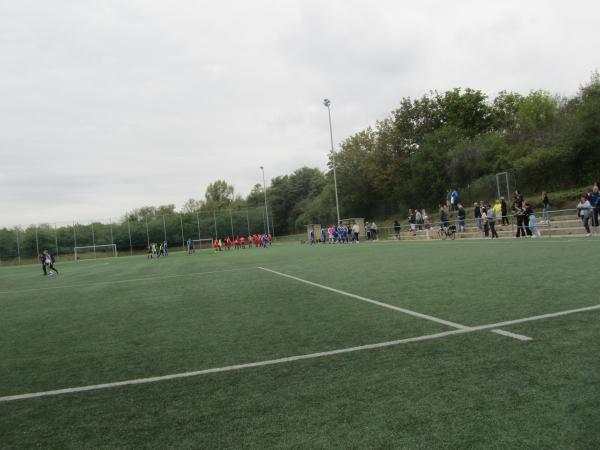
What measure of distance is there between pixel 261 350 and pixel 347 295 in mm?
3424

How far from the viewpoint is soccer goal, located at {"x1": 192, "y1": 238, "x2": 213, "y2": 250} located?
5894cm

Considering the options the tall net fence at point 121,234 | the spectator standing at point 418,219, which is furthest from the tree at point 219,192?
the spectator standing at point 418,219

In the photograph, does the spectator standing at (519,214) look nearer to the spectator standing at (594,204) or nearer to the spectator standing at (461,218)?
the spectator standing at (594,204)

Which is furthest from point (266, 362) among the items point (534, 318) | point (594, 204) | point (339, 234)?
point (339, 234)

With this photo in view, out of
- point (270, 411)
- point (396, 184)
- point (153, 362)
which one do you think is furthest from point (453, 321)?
point (396, 184)

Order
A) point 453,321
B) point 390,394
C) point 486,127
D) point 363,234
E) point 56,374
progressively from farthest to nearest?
1. point 486,127
2. point 363,234
3. point 453,321
4. point 56,374
5. point 390,394

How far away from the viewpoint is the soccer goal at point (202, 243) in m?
58.9

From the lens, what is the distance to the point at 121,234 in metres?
57.4

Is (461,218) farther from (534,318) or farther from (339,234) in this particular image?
(534,318)

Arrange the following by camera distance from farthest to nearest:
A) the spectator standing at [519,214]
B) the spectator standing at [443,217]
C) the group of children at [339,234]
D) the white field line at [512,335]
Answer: the group of children at [339,234]
the spectator standing at [443,217]
the spectator standing at [519,214]
the white field line at [512,335]

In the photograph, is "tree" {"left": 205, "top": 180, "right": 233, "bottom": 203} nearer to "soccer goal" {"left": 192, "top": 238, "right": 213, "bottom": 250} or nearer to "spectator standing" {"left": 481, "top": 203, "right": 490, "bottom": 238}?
"soccer goal" {"left": 192, "top": 238, "right": 213, "bottom": 250}

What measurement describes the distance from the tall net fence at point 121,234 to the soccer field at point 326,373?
172 ft

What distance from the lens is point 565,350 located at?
3.62 meters

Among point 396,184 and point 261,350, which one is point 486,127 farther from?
point 261,350
